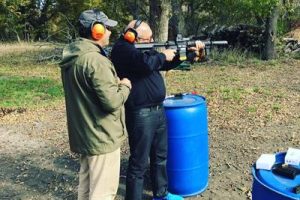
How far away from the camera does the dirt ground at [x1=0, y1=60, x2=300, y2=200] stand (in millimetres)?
4961

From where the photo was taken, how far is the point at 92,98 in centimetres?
329

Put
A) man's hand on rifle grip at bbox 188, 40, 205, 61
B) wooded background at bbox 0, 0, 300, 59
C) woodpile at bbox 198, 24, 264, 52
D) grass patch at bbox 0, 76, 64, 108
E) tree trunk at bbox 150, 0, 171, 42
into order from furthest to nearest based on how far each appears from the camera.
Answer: woodpile at bbox 198, 24, 264, 52 < wooded background at bbox 0, 0, 300, 59 < grass patch at bbox 0, 76, 64, 108 < tree trunk at bbox 150, 0, 171, 42 < man's hand on rifle grip at bbox 188, 40, 205, 61

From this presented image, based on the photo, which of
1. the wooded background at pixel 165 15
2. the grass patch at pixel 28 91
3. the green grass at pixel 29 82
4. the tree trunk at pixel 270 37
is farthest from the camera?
the tree trunk at pixel 270 37

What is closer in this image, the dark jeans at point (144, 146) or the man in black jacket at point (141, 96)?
the man in black jacket at point (141, 96)

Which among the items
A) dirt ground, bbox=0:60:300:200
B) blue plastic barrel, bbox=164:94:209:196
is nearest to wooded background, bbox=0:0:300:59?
blue plastic barrel, bbox=164:94:209:196

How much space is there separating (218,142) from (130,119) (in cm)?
266

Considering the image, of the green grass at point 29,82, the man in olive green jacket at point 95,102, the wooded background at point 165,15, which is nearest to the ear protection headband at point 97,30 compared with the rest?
the man in olive green jacket at point 95,102

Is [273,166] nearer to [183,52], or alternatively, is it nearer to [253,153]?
[183,52]

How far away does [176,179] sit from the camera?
176 inches

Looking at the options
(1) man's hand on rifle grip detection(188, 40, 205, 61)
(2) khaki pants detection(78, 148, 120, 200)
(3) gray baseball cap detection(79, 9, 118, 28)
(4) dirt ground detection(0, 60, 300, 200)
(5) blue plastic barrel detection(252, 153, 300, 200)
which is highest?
(3) gray baseball cap detection(79, 9, 118, 28)

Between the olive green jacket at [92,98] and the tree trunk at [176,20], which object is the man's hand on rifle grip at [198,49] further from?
the tree trunk at [176,20]

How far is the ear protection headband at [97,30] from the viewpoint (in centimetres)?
322

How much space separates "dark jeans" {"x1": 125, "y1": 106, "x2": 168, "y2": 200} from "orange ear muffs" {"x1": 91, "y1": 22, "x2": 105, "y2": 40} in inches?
35.1

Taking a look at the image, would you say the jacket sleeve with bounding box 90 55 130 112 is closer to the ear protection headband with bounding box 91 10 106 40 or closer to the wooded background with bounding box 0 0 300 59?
the ear protection headband with bounding box 91 10 106 40
